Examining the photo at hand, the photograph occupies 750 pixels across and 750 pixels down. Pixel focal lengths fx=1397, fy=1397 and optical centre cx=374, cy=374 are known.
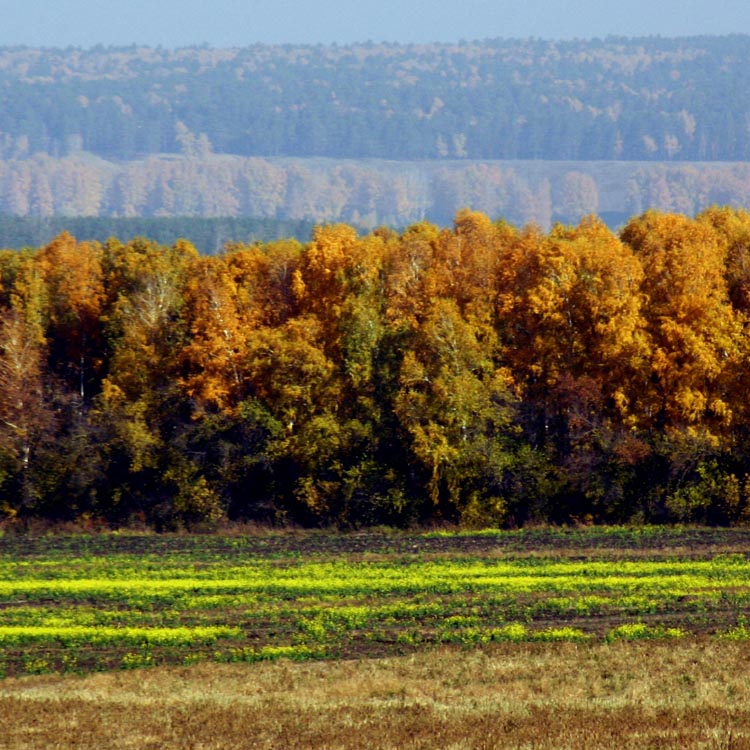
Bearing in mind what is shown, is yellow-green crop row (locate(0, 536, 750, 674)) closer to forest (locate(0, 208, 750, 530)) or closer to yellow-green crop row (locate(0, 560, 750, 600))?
yellow-green crop row (locate(0, 560, 750, 600))

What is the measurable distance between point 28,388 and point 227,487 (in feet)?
36.7

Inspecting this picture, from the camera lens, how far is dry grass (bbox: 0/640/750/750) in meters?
29.1

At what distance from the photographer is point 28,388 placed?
2702 inches

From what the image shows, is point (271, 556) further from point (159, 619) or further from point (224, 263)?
point (224, 263)

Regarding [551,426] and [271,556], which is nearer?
[271,556]

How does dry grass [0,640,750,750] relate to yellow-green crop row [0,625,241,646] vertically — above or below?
below

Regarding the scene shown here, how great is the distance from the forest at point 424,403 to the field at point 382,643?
19.0 ft

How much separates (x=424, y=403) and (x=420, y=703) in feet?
110

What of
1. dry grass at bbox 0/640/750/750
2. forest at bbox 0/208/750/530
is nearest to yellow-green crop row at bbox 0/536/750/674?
dry grass at bbox 0/640/750/750

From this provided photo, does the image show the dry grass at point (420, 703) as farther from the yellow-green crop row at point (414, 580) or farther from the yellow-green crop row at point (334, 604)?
the yellow-green crop row at point (414, 580)

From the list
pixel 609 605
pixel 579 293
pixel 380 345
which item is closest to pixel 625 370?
pixel 579 293

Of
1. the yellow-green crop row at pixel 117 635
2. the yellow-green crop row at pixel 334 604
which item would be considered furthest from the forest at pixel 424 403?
the yellow-green crop row at pixel 117 635

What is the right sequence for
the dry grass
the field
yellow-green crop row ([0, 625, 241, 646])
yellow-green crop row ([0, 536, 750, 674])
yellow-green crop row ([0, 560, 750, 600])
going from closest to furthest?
the dry grass
the field
yellow-green crop row ([0, 536, 750, 674])
yellow-green crop row ([0, 625, 241, 646])
yellow-green crop row ([0, 560, 750, 600])

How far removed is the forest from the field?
5.80 meters
